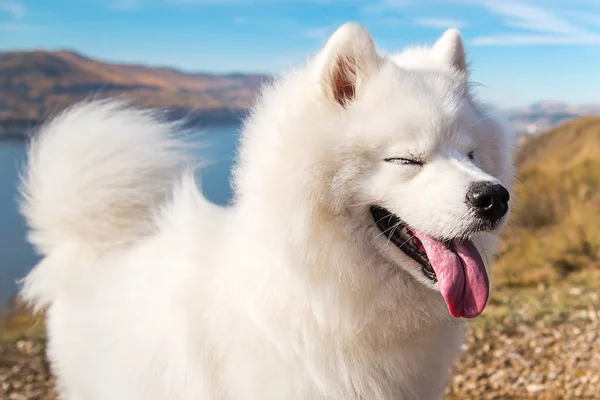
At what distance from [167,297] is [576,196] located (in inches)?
389

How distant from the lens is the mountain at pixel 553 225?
26.3 feet

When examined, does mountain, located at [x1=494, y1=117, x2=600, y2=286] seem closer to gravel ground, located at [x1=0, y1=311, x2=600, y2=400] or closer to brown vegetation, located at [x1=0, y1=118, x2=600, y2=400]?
brown vegetation, located at [x1=0, y1=118, x2=600, y2=400]

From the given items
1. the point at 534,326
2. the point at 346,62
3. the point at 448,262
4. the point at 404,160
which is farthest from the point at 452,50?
the point at 534,326

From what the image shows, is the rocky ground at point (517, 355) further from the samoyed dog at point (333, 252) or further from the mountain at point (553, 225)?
the samoyed dog at point (333, 252)

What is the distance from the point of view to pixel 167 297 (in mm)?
2416

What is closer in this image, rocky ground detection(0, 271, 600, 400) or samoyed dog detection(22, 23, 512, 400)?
samoyed dog detection(22, 23, 512, 400)

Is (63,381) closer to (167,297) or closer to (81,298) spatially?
(81,298)

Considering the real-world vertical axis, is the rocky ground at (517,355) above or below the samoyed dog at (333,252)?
below

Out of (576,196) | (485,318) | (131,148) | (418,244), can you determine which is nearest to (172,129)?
(131,148)

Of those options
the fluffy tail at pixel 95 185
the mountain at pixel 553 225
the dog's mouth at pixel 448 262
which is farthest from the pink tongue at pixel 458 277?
the mountain at pixel 553 225

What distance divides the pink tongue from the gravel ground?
2383 millimetres

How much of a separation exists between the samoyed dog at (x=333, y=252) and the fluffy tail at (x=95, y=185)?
0.46 metres

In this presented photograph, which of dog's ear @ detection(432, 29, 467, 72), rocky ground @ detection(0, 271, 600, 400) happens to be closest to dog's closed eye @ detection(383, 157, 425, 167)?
dog's ear @ detection(432, 29, 467, 72)

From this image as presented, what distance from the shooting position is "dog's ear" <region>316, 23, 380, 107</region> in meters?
2.06
